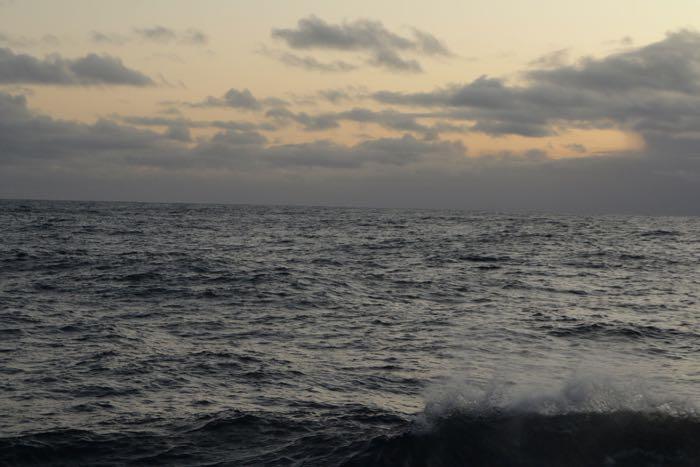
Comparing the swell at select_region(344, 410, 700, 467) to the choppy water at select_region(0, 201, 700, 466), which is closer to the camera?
the swell at select_region(344, 410, 700, 467)

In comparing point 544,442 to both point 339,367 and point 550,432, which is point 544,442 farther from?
point 339,367

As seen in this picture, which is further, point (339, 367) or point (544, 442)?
point (339, 367)

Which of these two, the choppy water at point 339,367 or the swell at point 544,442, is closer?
the swell at point 544,442

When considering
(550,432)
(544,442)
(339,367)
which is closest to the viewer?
(544,442)

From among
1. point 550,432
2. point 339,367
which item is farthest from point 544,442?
point 339,367

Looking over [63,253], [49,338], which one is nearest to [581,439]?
[49,338]

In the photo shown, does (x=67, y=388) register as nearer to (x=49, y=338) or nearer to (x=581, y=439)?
(x=49, y=338)

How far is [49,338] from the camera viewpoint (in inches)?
759

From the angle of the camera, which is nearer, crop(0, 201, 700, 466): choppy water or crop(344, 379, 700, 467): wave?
crop(344, 379, 700, 467): wave

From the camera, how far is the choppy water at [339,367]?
11.4m

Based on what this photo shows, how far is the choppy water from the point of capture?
37.2ft

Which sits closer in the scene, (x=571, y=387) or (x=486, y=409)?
(x=486, y=409)

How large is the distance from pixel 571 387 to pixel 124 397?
385 inches

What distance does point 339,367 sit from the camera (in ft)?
56.0
